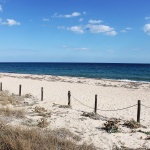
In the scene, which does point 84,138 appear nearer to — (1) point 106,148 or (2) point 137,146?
(1) point 106,148

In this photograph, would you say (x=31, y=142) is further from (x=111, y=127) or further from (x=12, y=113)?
(x=12, y=113)

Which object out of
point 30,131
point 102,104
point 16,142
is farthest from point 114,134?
point 102,104

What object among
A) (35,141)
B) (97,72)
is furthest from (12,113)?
(97,72)

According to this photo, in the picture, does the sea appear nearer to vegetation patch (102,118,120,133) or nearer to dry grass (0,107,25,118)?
dry grass (0,107,25,118)

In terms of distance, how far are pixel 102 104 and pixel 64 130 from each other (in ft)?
32.4

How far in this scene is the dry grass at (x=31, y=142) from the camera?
7.66 m

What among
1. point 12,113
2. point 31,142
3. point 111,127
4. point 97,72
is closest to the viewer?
point 31,142

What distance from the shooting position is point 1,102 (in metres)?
15.4

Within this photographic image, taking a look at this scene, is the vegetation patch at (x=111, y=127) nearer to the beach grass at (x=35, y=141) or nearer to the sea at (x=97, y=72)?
the beach grass at (x=35, y=141)

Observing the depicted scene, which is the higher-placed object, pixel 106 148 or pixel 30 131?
pixel 30 131

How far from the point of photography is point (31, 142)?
8094mm

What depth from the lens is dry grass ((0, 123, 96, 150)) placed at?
25.1 ft

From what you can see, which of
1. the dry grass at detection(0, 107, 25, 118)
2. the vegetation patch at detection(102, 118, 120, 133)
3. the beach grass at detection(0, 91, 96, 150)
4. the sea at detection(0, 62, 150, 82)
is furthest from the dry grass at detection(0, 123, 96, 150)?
the sea at detection(0, 62, 150, 82)

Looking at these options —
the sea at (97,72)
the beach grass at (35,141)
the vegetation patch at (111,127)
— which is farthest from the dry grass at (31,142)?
the sea at (97,72)
